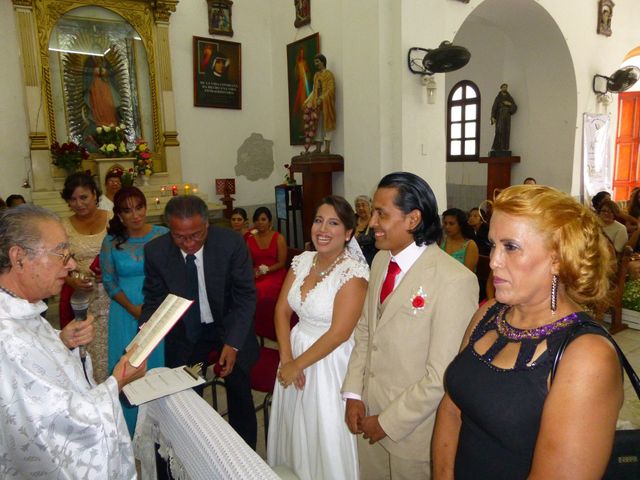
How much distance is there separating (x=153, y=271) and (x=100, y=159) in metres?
6.13

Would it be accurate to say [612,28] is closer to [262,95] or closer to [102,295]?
[262,95]

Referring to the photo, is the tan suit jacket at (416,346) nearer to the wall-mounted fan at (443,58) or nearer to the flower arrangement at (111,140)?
the wall-mounted fan at (443,58)

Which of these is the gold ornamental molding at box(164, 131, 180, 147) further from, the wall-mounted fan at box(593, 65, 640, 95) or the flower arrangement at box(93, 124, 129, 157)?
the wall-mounted fan at box(593, 65, 640, 95)

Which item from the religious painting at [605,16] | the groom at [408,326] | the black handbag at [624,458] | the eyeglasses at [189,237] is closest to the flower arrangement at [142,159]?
the eyeglasses at [189,237]

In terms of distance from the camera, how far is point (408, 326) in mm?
1890

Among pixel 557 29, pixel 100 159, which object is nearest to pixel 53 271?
pixel 100 159

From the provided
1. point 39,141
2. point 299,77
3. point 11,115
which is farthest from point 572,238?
point 11,115

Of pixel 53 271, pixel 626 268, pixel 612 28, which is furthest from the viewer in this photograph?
pixel 612 28

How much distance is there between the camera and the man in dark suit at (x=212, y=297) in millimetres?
2594

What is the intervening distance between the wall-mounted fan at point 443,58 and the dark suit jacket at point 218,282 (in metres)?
4.23

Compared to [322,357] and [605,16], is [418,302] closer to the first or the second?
[322,357]

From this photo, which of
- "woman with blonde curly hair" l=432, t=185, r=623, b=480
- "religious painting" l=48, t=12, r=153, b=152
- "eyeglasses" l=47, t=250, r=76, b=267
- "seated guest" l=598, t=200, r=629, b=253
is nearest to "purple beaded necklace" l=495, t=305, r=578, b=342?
"woman with blonde curly hair" l=432, t=185, r=623, b=480

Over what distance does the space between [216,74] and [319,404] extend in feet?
27.0

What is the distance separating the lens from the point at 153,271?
8.64 ft
